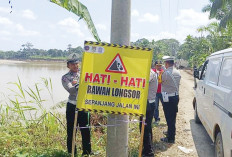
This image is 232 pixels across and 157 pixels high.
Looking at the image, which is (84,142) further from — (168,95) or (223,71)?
(223,71)

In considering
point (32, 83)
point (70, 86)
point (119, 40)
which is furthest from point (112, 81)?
point (32, 83)

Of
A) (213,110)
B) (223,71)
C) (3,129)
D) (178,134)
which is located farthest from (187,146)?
(3,129)

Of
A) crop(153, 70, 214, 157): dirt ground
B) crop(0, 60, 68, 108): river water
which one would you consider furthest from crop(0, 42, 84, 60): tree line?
crop(153, 70, 214, 157): dirt ground

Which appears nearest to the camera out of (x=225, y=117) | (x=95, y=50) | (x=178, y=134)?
(x=95, y=50)

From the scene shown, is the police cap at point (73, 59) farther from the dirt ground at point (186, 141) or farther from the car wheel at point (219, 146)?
the car wheel at point (219, 146)

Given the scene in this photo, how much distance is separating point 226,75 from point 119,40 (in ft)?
6.03

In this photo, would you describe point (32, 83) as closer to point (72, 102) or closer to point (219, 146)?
point (72, 102)

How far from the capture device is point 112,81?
3.06m

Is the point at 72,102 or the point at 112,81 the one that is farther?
the point at 72,102

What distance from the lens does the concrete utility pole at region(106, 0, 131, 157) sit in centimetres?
312

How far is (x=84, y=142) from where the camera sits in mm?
4160

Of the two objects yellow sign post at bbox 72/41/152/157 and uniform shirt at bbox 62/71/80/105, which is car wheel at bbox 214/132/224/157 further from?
uniform shirt at bbox 62/71/80/105

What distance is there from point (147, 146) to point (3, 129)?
3.19m

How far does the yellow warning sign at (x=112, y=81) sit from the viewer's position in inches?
120
